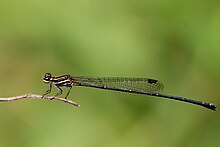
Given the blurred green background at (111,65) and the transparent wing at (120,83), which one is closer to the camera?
the transparent wing at (120,83)

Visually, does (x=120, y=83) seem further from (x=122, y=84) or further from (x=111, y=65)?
(x=111, y=65)

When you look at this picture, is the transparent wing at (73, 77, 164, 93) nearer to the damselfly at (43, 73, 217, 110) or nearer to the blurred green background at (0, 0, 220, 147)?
the damselfly at (43, 73, 217, 110)

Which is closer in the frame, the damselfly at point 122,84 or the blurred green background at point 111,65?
the damselfly at point 122,84

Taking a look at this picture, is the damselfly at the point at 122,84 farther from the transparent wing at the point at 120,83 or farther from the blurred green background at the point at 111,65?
the blurred green background at the point at 111,65

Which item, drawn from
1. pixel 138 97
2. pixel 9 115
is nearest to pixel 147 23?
pixel 138 97

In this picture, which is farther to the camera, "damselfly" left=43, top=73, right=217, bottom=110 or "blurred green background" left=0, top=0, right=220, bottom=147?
"blurred green background" left=0, top=0, right=220, bottom=147

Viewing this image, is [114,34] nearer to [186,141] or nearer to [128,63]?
[128,63]

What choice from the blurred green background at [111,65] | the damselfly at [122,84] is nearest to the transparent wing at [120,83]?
the damselfly at [122,84]

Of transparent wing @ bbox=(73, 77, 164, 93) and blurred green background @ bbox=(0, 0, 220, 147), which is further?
blurred green background @ bbox=(0, 0, 220, 147)

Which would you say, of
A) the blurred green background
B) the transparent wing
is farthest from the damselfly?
the blurred green background
